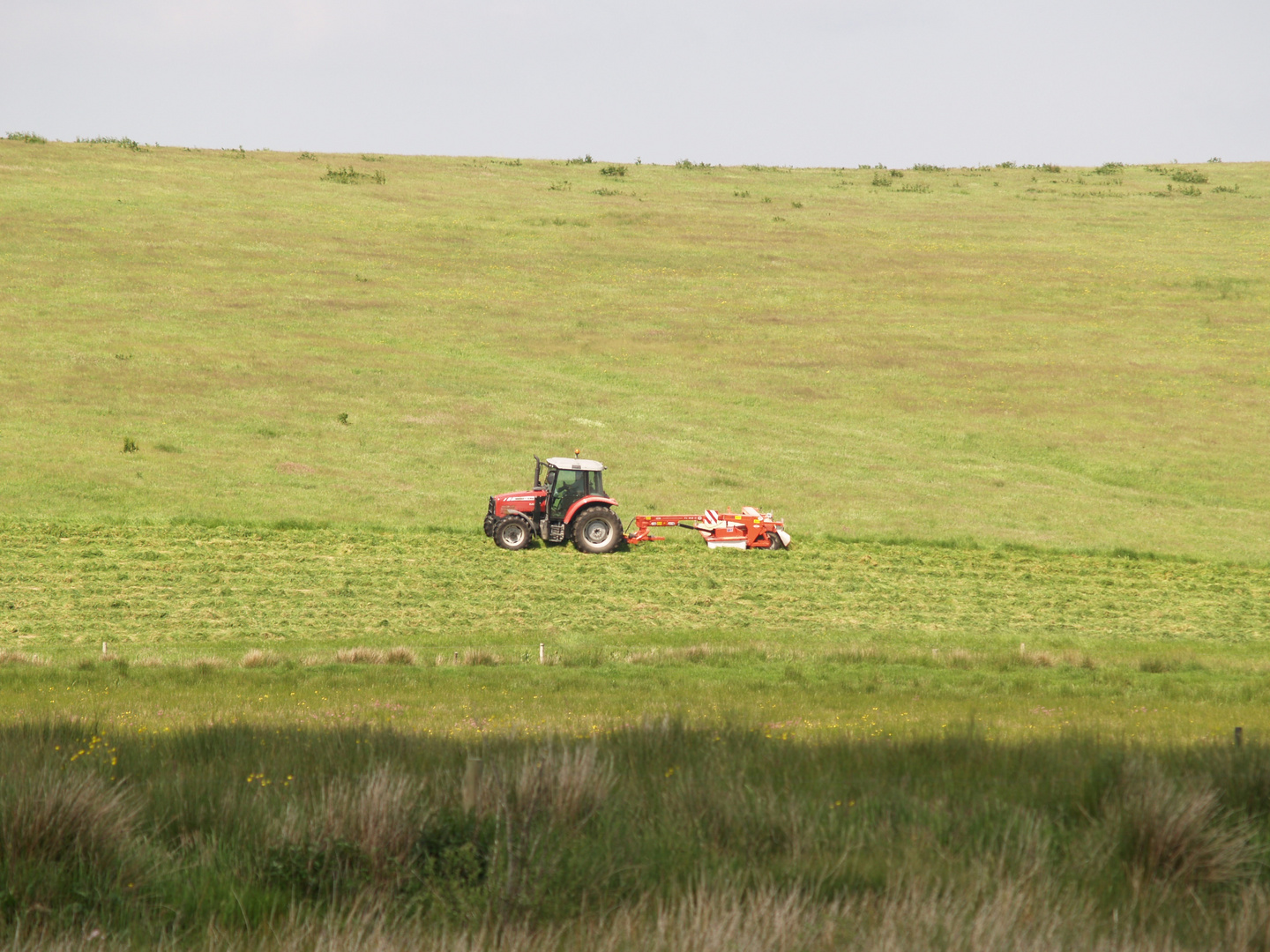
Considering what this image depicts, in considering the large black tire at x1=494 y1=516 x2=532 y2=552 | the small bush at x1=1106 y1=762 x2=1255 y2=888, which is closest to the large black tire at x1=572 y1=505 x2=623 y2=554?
the large black tire at x1=494 y1=516 x2=532 y2=552

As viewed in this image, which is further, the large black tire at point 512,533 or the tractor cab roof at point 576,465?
the tractor cab roof at point 576,465

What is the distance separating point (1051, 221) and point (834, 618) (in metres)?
64.5

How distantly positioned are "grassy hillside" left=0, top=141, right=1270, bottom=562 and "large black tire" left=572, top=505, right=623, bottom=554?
3843 mm

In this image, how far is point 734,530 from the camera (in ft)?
101

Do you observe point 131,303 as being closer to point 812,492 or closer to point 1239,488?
point 812,492

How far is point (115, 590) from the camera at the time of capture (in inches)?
903

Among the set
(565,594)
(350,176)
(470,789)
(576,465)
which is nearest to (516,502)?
(576,465)

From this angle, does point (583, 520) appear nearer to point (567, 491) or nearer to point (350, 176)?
point (567, 491)

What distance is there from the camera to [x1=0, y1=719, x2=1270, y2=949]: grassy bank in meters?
5.10

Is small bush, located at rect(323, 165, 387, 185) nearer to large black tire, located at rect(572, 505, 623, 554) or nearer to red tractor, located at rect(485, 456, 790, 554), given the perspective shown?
red tractor, located at rect(485, 456, 790, 554)

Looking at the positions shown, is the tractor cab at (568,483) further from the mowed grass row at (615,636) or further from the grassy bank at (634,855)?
the grassy bank at (634,855)

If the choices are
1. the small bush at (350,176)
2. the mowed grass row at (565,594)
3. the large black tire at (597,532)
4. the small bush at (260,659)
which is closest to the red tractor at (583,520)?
the large black tire at (597,532)

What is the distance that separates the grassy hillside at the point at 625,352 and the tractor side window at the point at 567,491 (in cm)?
296

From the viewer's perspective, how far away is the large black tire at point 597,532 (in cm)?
2938
